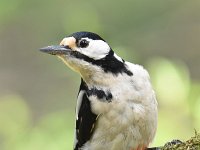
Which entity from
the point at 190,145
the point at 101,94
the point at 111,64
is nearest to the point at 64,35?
the point at 111,64

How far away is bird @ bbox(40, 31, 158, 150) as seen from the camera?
512 cm

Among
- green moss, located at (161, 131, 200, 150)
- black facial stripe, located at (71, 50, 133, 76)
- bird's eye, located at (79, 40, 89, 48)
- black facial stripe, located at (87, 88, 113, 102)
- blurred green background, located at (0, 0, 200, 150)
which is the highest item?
blurred green background, located at (0, 0, 200, 150)

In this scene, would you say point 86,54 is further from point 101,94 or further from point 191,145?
point 191,145

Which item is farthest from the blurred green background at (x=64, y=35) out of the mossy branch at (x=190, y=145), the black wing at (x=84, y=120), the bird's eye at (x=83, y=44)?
the mossy branch at (x=190, y=145)

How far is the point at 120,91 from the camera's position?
5148 mm

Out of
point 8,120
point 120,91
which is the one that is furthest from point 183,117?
point 8,120

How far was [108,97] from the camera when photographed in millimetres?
5125

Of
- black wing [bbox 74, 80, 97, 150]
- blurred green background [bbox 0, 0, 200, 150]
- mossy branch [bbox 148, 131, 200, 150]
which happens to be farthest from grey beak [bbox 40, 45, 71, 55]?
blurred green background [bbox 0, 0, 200, 150]

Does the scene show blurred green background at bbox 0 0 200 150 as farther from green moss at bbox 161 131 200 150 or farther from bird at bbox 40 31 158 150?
green moss at bbox 161 131 200 150

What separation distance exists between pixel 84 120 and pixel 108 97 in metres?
0.26

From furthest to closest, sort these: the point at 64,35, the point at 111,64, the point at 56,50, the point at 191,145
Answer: the point at 64,35 → the point at 111,64 → the point at 56,50 → the point at 191,145

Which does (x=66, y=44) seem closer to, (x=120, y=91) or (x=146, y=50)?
(x=120, y=91)

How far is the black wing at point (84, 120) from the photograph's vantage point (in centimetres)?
521

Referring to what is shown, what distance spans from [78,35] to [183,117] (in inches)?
48.2
